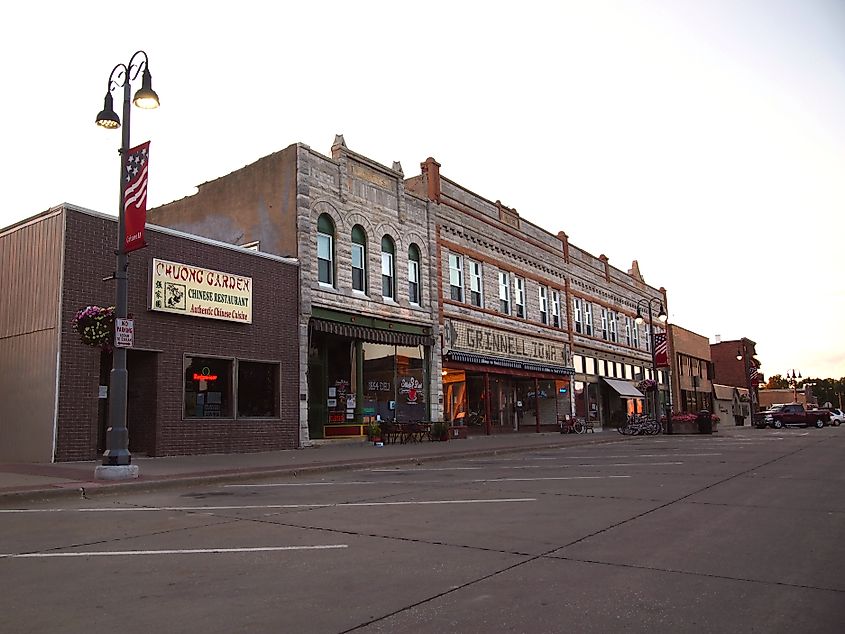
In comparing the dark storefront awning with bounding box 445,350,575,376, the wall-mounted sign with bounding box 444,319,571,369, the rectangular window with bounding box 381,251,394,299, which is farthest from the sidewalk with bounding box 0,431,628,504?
the wall-mounted sign with bounding box 444,319,571,369

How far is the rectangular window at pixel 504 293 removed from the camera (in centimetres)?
3331

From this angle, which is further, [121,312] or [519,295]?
[519,295]

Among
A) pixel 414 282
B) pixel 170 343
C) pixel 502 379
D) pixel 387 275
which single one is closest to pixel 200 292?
pixel 170 343

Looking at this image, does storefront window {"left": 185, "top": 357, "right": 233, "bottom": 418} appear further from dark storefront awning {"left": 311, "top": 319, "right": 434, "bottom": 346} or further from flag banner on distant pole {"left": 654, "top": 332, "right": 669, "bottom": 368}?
flag banner on distant pole {"left": 654, "top": 332, "right": 669, "bottom": 368}

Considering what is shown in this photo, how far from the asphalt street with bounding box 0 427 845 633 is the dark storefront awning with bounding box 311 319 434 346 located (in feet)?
37.4

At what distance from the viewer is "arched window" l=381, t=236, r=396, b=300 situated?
26.3 meters

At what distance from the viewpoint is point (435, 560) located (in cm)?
631

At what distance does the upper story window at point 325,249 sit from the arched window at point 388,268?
2.75m

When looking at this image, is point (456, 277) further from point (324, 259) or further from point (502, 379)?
point (324, 259)

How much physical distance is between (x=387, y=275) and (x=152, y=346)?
34.1ft

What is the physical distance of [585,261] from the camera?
143 ft

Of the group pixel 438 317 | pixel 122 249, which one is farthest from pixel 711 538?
pixel 438 317

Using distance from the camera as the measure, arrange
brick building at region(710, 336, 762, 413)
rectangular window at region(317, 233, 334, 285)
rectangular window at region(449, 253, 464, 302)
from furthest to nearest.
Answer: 1. brick building at region(710, 336, 762, 413)
2. rectangular window at region(449, 253, 464, 302)
3. rectangular window at region(317, 233, 334, 285)

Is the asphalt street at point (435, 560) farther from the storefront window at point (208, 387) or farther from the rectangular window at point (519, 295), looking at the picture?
the rectangular window at point (519, 295)
